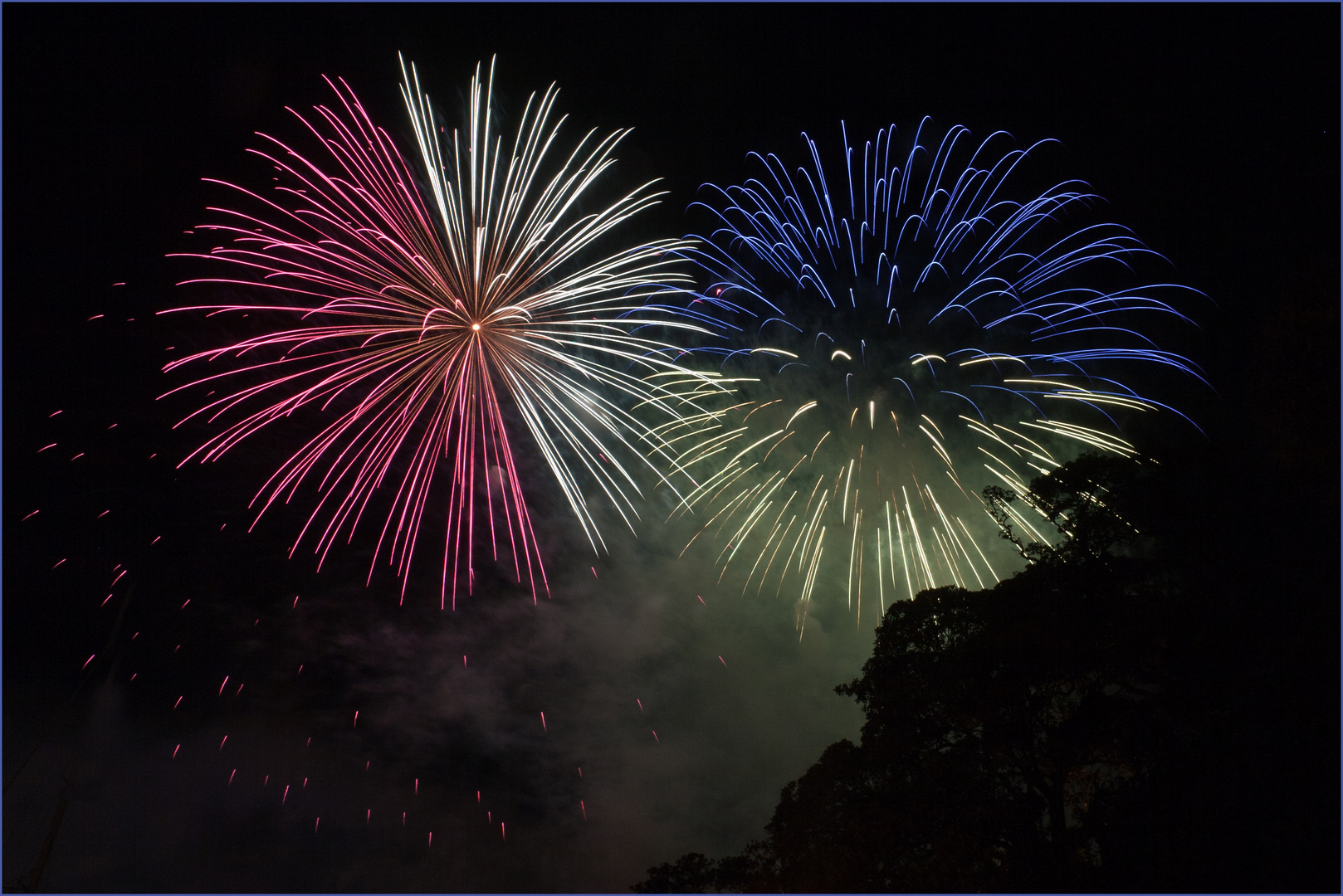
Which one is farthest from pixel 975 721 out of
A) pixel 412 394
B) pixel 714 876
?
pixel 412 394

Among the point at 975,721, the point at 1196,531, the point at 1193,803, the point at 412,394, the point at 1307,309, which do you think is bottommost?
the point at 1193,803

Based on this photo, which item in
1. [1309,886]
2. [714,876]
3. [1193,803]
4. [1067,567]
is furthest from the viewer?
[714,876]

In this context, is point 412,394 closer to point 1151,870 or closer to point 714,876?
point 1151,870

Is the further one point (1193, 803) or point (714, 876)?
point (714, 876)

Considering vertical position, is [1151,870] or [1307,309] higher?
[1307,309]

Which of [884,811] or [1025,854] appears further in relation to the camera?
[884,811]

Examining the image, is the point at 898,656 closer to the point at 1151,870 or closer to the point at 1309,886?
the point at 1151,870

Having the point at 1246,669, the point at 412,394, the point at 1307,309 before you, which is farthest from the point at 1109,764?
the point at 412,394

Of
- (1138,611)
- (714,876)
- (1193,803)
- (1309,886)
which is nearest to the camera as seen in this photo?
(1309,886)

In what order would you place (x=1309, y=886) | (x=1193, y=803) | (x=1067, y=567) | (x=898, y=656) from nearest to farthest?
(x=1309, y=886)
(x=1193, y=803)
(x=1067, y=567)
(x=898, y=656)
